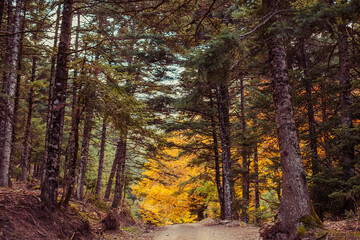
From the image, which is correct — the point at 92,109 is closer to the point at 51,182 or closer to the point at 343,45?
the point at 51,182

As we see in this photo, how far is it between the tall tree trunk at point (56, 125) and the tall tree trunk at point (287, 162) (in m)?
5.92

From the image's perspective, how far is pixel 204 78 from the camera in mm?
6242

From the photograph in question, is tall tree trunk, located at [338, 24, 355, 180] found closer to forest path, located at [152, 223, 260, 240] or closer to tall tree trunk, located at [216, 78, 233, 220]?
forest path, located at [152, 223, 260, 240]

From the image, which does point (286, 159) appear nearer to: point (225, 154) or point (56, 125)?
point (56, 125)

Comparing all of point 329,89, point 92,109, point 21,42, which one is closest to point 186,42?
point 92,109

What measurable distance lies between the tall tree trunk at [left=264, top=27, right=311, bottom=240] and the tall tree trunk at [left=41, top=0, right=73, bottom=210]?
19.4 feet

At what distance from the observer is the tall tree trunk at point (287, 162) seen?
5668 mm

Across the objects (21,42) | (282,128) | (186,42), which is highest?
(21,42)

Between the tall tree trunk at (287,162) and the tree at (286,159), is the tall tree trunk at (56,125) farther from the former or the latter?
the tall tree trunk at (287,162)

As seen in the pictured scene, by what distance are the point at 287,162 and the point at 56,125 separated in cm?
634

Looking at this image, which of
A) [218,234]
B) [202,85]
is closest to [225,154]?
[202,85]

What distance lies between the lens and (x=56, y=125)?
6512 millimetres

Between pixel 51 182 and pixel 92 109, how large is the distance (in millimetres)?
2524

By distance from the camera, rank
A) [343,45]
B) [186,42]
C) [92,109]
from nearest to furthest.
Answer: [92,109]
[186,42]
[343,45]
